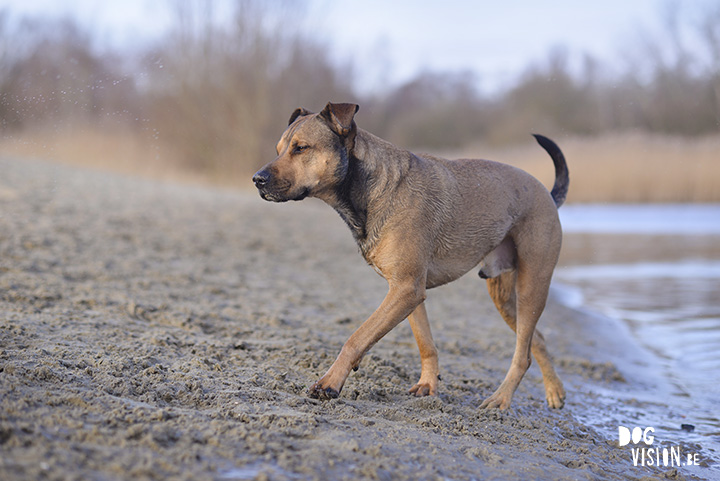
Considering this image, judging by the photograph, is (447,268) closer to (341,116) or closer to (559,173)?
(341,116)

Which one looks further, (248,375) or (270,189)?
(248,375)

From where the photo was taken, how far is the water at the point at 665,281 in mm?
6130

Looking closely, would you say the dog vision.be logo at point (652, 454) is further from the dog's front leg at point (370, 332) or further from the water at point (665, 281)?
the dog's front leg at point (370, 332)

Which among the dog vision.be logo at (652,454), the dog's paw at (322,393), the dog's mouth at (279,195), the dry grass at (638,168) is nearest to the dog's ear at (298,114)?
the dog's mouth at (279,195)

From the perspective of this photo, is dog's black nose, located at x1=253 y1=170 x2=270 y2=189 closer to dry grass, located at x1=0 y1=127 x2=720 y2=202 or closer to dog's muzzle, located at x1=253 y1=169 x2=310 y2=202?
dog's muzzle, located at x1=253 y1=169 x2=310 y2=202

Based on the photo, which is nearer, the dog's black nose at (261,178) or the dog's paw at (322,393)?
the dog's paw at (322,393)

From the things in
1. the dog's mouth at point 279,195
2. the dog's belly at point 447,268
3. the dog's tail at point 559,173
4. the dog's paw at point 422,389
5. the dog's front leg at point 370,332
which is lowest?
the dog's paw at point 422,389

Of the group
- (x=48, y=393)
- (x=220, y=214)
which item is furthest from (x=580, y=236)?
(x=48, y=393)

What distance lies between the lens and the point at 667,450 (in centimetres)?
Result: 424

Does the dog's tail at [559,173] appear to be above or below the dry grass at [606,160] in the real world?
below

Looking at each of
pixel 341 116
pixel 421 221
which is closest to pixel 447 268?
pixel 421 221

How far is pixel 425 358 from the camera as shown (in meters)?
4.66

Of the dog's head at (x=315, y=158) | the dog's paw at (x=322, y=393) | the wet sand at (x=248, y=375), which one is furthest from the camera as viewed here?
the dog's head at (x=315, y=158)

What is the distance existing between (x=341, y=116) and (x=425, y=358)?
67.2 inches
